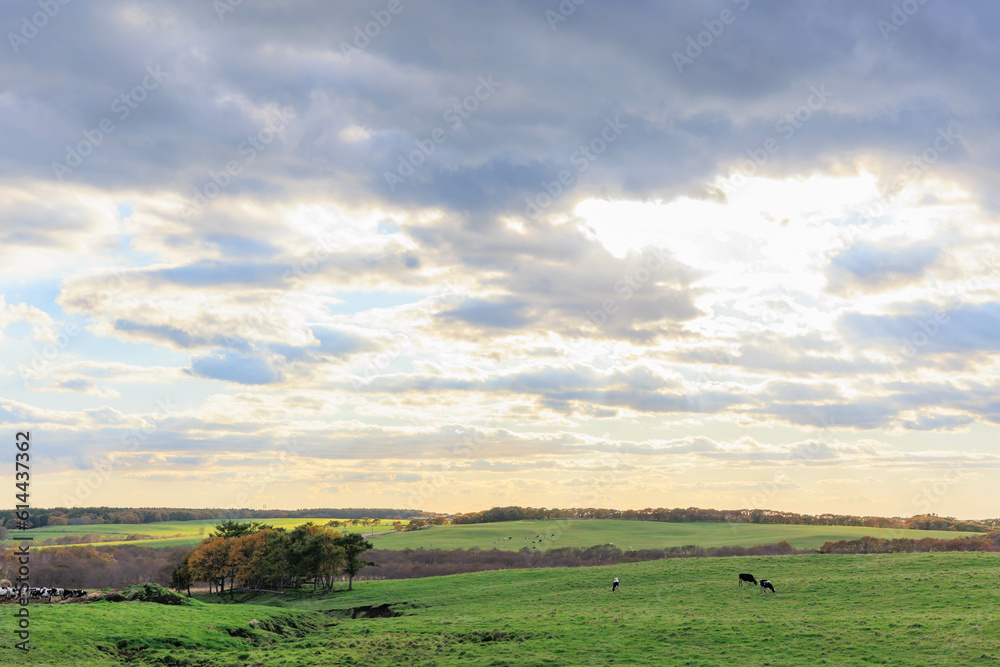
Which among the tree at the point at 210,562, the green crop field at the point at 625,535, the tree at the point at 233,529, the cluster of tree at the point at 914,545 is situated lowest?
the green crop field at the point at 625,535

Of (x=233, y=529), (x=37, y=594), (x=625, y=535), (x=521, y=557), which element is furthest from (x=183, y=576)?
(x=625, y=535)

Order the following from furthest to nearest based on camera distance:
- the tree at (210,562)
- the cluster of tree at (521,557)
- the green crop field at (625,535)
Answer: the green crop field at (625,535) → the cluster of tree at (521,557) → the tree at (210,562)

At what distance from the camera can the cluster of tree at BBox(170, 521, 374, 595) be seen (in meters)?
80.3

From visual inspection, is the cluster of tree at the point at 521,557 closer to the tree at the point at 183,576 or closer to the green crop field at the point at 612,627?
the tree at the point at 183,576

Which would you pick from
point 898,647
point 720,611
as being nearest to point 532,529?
point 720,611

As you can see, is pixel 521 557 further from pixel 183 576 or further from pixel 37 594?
pixel 37 594

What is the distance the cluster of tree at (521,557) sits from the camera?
11412cm

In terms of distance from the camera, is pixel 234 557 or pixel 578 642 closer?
pixel 578 642

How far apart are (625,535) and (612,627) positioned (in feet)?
412

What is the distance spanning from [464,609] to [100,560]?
97.7m

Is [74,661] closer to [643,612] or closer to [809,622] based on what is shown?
[643,612]

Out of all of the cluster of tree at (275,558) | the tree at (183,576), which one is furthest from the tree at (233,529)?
the tree at (183,576)

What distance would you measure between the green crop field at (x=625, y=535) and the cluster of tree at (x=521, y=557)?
25.0ft

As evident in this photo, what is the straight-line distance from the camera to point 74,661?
3366 cm
